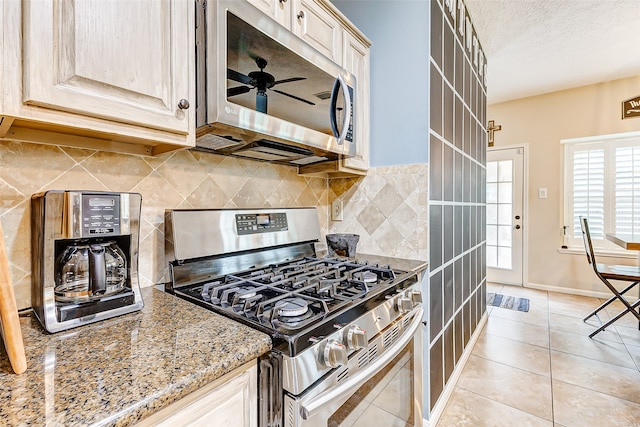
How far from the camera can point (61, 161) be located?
2.92ft

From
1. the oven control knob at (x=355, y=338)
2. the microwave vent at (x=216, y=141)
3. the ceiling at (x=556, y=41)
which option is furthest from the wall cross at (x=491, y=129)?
the oven control knob at (x=355, y=338)

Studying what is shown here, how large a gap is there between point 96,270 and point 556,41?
3.66 metres

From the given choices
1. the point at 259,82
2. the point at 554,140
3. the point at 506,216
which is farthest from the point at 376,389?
the point at 554,140

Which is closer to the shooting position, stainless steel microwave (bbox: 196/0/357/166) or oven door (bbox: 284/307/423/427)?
oven door (bbox: 284/307/423/427)

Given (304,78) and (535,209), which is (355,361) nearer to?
(304,78)

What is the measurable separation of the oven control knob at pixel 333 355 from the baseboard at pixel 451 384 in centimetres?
116

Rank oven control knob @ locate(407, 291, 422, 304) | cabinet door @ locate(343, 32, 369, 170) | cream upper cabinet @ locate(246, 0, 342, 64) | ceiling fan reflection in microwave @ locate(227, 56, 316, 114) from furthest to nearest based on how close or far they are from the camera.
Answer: cabinet door @ locate(343, 32, 369, 170) < oven control knob @ locate(407, 291, 422, 304) < cream upper cabinet @ locate(246, 0, 342, 64) < ceiling fan reflection in microwave @ locate(227, 56, 316, 114)

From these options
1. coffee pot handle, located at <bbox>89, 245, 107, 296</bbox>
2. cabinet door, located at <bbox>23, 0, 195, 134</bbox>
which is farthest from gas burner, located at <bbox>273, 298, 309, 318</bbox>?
cabinet door, located at <bbox>23, 0, 195, 134</bbox>

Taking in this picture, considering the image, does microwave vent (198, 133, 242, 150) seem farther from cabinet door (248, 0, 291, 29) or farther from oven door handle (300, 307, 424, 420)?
oven door handle (300, 307, 424, 420)

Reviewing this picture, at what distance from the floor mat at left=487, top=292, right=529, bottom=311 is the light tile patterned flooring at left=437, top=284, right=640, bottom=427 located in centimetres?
24

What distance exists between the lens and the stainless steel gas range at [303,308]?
0.69 metres

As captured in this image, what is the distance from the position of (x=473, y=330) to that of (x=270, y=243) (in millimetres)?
2002

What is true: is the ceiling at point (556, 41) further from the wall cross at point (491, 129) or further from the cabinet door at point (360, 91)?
the cabinet door at point (360, 91)

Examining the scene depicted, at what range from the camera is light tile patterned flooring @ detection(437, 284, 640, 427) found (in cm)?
165
